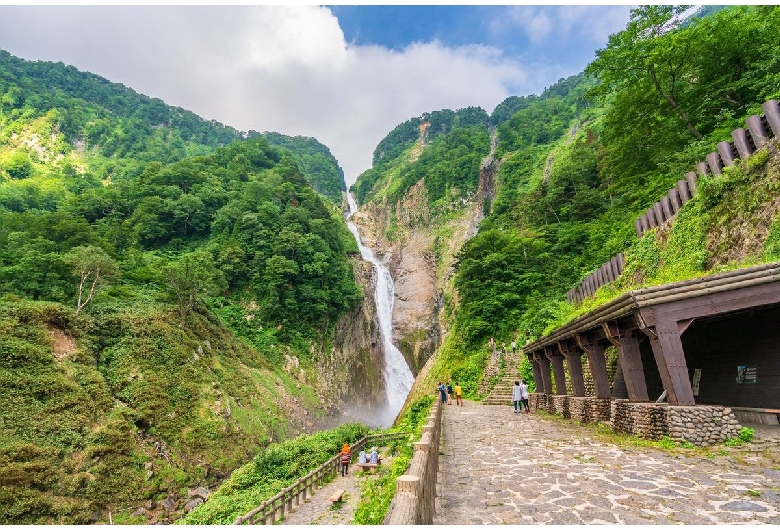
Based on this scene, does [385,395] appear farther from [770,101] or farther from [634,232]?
[770,101]

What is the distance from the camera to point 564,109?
210ft

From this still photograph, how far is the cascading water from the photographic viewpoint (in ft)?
139

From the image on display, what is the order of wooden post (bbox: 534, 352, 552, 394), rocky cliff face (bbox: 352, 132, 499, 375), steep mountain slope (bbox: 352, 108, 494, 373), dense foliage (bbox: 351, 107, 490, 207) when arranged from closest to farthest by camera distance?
wooden post (bbox: 534, 352, 552, 394) < rocky cliff face (bbox: 352, 132, 499, 375) < steep mountain slope (bbox: 352, 108, 494, 373) < dense foliage (bbox: 351, 107, 490, 207)

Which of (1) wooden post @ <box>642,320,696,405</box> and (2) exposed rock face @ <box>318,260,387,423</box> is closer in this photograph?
(1) wooden post @ <box>642,320,696,405</box>

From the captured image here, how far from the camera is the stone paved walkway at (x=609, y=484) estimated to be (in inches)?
176

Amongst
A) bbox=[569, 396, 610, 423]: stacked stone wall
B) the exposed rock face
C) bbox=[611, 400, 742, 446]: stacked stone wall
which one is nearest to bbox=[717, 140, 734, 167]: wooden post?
bbox=[569, 396, 610, 423]: stacked stone wall

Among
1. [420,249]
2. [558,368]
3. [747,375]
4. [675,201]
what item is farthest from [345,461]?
[420,249]

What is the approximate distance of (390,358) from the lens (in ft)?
152

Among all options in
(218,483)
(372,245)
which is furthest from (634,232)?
(372,245)

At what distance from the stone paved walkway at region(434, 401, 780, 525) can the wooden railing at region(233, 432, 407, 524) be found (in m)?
5.74

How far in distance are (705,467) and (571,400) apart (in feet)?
24.7

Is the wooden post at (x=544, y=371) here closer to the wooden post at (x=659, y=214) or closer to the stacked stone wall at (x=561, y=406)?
the stacked stone wall at (x=561, y=406)

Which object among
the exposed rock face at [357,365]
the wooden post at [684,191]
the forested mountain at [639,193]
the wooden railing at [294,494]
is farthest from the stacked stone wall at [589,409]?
the exposed rock face at [357,365]

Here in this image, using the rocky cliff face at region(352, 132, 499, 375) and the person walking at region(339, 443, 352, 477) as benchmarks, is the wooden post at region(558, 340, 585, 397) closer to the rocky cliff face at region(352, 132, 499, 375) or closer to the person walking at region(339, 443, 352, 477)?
the person walking at region(339, 443, 352, 477)
